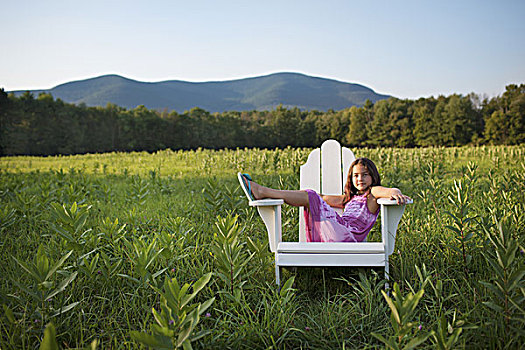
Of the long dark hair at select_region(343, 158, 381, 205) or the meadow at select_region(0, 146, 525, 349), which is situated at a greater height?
the long dark hair at select_region(343, 158, 381, 205)

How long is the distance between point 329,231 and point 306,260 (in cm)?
58

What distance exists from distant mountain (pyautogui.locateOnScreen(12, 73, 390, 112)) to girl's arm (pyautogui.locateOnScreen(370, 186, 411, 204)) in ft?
227

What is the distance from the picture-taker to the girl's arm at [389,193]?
2.47 meters

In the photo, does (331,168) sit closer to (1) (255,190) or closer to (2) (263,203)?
(1) (255,190)

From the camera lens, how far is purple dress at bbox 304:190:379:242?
9.66ft

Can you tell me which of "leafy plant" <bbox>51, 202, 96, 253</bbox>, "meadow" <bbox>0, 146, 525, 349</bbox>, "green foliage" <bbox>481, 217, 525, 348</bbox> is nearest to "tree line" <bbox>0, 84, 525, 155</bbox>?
"meadow" <bbox>0, 146, 525, 349</bbox>

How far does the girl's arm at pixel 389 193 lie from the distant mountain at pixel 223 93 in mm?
69150

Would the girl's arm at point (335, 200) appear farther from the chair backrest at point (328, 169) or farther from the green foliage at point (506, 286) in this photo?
the green foliage at point (506, 286)

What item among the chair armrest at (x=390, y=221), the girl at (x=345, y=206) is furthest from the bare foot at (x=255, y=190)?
the chair armrest at (x=390, y=221)

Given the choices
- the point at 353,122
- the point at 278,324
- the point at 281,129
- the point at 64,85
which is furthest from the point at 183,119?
the point at 64,85

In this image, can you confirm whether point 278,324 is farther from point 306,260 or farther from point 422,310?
point 422,310

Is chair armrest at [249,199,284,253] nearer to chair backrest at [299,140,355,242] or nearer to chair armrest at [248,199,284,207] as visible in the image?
chair armrest at [248,199,284,207]

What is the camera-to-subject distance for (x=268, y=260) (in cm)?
274

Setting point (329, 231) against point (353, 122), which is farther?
point (353, 122)
